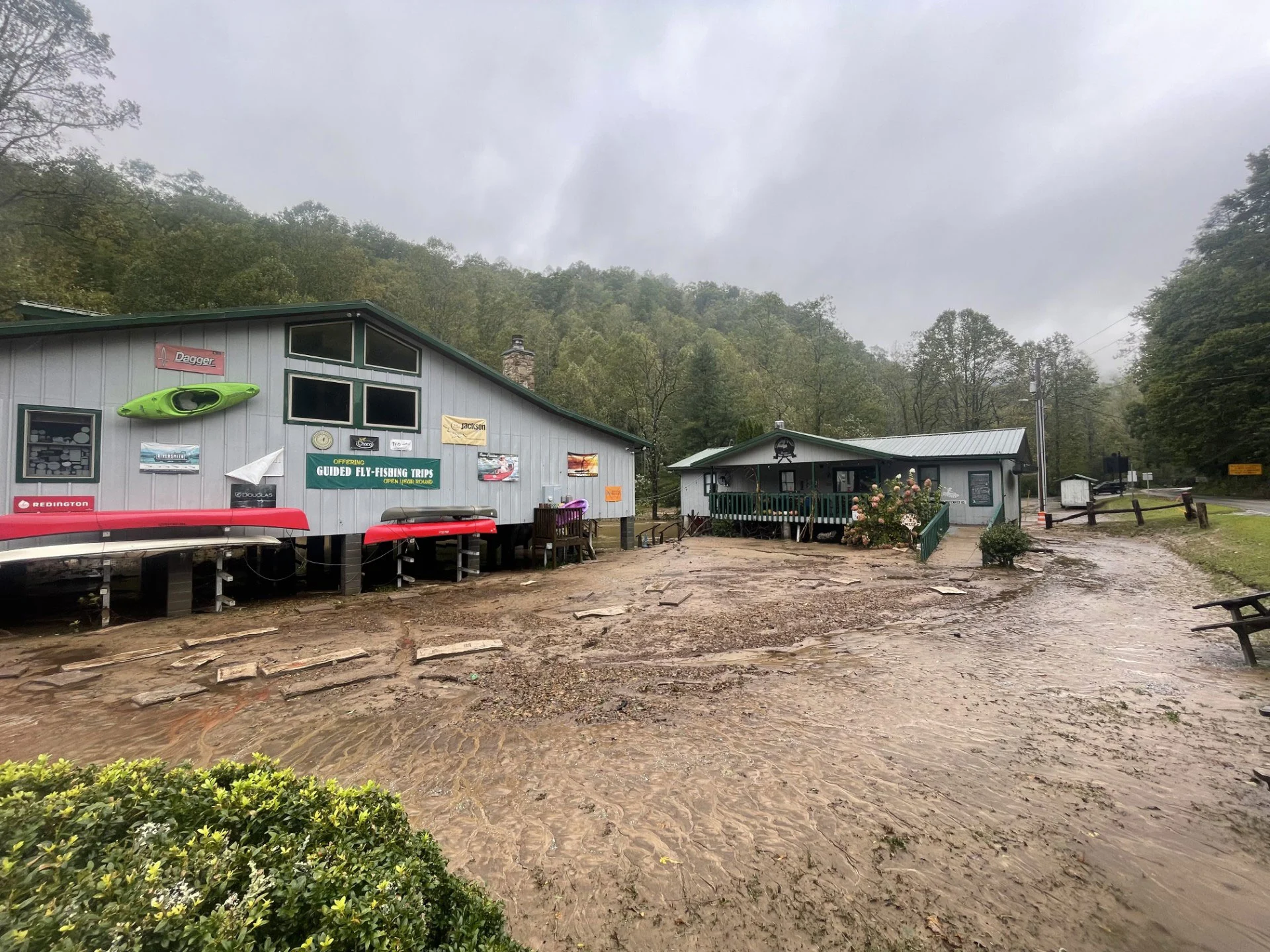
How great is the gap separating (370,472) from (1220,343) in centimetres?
4809

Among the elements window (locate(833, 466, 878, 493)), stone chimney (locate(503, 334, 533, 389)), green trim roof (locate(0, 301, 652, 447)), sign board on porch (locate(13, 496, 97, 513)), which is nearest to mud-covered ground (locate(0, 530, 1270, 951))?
sign board on porch (locate(13, 496, 97, 513))

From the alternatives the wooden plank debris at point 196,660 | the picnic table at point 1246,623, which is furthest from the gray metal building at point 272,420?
the picnic table at point 1246,623

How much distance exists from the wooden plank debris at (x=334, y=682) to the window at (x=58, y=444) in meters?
7.13

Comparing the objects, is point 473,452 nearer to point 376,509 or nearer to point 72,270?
point 376,509

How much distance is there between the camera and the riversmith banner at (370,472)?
1212 centimetres

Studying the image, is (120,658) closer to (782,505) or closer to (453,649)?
(453,649)

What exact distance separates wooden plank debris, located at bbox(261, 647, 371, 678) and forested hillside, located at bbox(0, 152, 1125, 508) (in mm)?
18835

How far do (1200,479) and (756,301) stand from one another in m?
40.3

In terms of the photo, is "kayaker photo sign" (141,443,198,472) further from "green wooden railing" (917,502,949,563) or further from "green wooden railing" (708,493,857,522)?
"green wooden railing" (708,493,857,522)

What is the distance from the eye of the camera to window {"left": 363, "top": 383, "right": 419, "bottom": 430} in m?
12.9

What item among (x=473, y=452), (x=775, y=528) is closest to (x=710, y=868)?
(x=473, y=452)

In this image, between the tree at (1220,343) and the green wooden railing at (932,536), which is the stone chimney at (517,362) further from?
the tree at (1220,343)

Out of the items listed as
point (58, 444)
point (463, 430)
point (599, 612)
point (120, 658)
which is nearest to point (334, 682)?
point (120, 658)

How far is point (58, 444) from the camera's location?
9.27m
